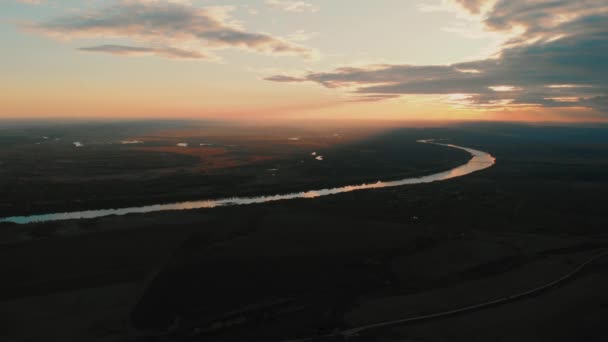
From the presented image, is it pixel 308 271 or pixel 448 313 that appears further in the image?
pixel 308 271

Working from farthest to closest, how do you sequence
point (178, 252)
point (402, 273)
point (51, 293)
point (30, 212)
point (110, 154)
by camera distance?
point (110, 154), point (30, 212), point (178, 252), point (402, 273), point (51, 293)

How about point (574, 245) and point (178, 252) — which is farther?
point (574, 245)

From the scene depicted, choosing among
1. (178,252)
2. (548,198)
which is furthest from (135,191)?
(548,198)

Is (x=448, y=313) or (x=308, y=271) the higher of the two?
(x=308, y=271)

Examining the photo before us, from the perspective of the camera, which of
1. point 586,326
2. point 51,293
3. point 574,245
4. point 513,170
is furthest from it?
point 513,170

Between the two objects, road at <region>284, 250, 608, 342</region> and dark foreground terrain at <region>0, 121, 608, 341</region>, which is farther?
dark foreground terrain at <region>0, 121, 608, 341</region>

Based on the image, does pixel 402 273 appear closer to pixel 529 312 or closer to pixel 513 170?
pixel 529 312

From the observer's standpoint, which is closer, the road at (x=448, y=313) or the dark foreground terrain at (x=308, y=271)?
the road at (x=448, y=313)
